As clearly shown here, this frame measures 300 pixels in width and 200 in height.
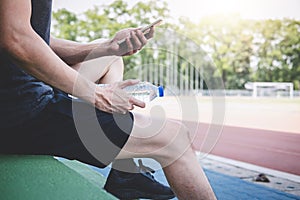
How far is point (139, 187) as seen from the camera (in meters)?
1.35

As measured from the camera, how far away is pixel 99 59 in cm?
140

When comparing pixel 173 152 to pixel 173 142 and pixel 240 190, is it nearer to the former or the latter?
pixel 173 142

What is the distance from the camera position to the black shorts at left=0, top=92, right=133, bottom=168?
990 millimetres

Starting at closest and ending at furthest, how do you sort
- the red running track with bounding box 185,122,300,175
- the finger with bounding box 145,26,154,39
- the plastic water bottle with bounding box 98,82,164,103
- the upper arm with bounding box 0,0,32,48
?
the upper arm with bounding box 0,0,32,48, the plastic water bottle with bounding box 98,82,164,103, the finger with bounding box 145,26,154,39, the red running track with bounding box 185,122,300,175

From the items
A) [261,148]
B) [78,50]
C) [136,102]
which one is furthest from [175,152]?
[261,148]

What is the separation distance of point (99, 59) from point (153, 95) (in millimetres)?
349

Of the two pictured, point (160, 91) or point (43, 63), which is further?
point (160, 91)

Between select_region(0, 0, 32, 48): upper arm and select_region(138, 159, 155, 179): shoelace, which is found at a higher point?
select_region(0, 0, 32, 48): upper arm

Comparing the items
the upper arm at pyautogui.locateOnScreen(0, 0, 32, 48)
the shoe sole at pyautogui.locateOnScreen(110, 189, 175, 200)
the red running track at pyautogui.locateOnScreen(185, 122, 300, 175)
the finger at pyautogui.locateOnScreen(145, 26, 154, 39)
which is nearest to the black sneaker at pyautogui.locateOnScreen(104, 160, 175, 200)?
the shoe sole at pyautogui.locateOnScreen(110, 189, 175, 200)

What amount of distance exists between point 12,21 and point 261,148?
392 centimetres

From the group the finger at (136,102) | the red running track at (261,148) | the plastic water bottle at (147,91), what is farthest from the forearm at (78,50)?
the red running track at (261,148)

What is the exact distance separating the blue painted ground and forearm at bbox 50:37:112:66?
953 millimetres

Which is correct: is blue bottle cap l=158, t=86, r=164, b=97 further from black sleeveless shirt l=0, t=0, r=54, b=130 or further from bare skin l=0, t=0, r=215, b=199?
black sleeveless shirt l=0, t=0, r=54, b=130

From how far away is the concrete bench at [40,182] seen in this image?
104cm
